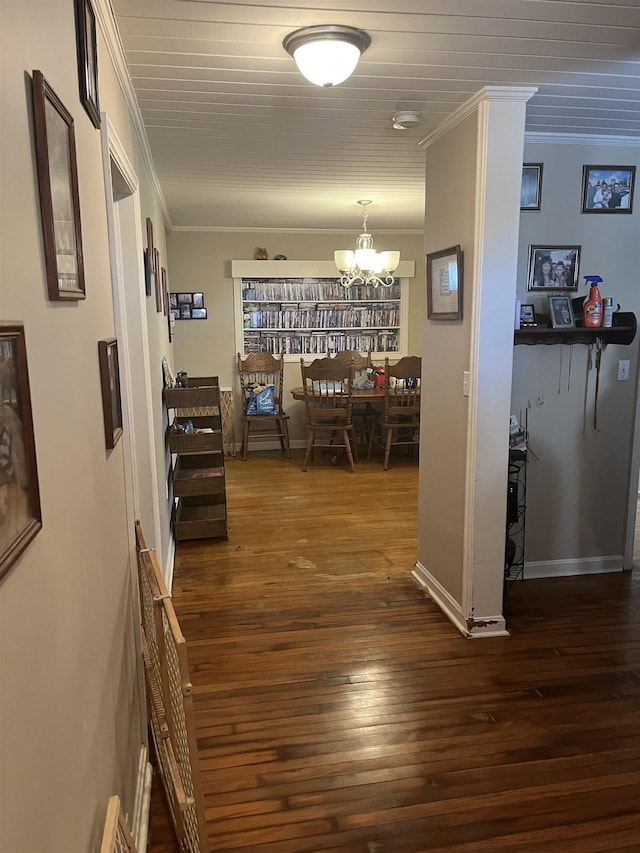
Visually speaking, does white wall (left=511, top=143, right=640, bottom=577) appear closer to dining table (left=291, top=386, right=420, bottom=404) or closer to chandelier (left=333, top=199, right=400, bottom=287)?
chandelier (left=333, top=199, right=400, bottom=287)

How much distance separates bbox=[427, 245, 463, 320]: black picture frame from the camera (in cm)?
261

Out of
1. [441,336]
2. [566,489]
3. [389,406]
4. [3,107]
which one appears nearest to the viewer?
[3,107]

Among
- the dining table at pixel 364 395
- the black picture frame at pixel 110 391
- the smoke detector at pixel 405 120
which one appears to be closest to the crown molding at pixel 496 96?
the smoke detector at pixel 405 120

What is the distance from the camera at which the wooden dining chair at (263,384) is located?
5.96m

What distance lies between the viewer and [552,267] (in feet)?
9.98

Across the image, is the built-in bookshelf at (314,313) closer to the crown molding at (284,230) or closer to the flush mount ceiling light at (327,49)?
the crown molding at (284,230)

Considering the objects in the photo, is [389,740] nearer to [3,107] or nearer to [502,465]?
[502,465]

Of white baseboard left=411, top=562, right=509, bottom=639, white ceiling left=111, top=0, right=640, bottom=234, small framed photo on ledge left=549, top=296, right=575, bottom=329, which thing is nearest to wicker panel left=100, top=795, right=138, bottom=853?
white baseboard left=411, top=562, right=509, bottom=639

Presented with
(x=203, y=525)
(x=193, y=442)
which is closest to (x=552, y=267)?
(x=193, y=442)

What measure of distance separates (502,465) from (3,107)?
7.57 ft

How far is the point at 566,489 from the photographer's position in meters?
3.24

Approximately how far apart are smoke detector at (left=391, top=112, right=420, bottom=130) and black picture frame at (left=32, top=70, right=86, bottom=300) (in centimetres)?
179

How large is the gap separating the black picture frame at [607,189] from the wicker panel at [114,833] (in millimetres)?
3153

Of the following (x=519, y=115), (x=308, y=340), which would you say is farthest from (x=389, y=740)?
(x=308, y=340)
